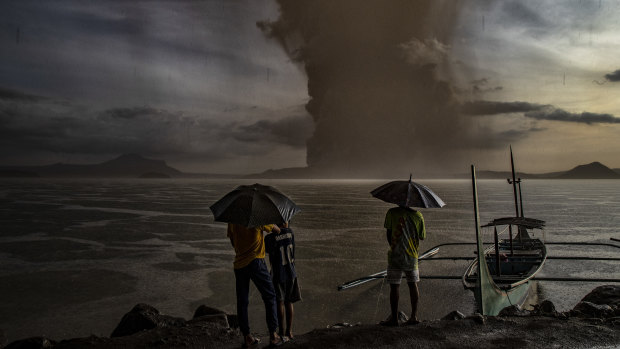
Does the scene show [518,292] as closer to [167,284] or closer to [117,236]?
[167,284]

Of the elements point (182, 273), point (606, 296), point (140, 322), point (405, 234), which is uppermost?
point (405, 234)

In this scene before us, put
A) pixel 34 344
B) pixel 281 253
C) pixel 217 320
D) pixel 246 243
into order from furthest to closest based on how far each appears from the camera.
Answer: pixel 217 320
pixel 34 344
pixel 281 253
pixel 246 243

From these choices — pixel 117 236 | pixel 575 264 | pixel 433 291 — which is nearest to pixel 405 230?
pixel 433 291

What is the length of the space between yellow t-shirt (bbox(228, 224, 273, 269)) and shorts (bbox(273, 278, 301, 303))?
0.69 m

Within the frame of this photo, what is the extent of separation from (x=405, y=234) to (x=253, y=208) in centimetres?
262

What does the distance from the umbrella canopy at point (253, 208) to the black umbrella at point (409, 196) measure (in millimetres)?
1846

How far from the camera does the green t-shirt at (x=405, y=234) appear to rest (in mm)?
6156

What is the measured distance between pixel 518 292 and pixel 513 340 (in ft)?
17.4

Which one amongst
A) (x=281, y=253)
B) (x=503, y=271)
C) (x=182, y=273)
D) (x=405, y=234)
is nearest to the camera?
(x=281, y=253)

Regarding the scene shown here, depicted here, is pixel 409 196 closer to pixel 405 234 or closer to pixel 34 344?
pixel 405 234

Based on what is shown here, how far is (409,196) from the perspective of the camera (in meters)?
6.16

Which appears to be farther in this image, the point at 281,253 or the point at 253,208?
the point at 281,253

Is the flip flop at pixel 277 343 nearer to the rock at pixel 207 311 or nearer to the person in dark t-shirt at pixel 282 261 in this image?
the person in dark t-shirt at pixel 282 261

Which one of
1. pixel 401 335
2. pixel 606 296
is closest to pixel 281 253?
pixel 401 335
